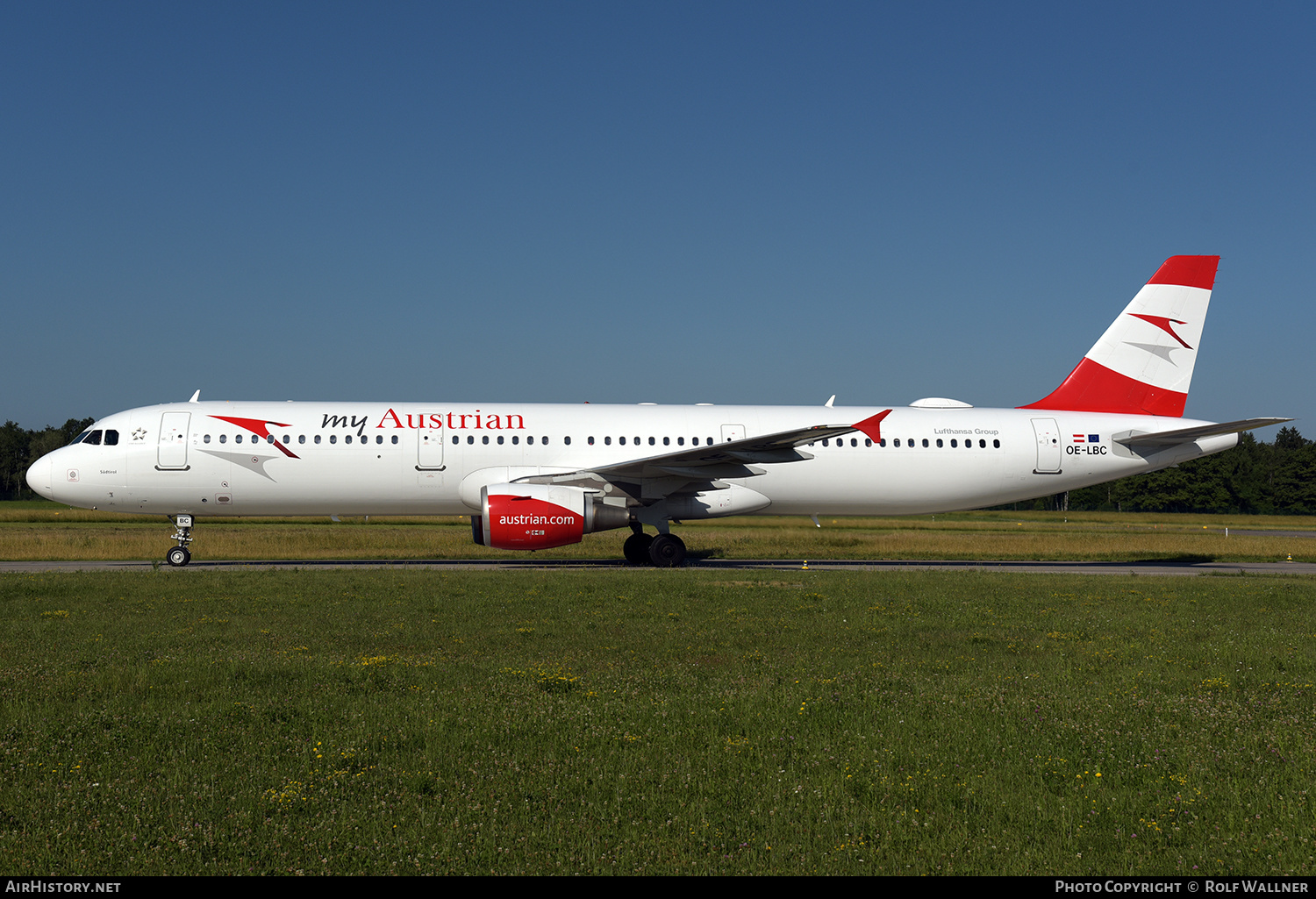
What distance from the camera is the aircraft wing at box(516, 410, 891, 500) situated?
2049cm

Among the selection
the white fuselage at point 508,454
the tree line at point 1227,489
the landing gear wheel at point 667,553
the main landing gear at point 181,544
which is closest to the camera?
the main landing gear at point 181,544

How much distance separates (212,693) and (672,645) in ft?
15.4

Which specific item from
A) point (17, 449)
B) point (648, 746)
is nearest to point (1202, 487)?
point (648, 746)

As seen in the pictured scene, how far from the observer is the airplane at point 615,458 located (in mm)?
21125

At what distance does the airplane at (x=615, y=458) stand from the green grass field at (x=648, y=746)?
364 inches

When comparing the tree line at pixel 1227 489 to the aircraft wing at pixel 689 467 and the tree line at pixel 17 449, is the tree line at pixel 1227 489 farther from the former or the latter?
the tree line at pixel 17 449

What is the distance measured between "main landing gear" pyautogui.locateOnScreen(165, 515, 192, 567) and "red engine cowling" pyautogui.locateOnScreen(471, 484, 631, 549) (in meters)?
6.72

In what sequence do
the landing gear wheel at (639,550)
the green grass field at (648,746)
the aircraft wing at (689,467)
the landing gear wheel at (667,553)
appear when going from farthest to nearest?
the landing gear wheel at (639,550)
the landing gear wheel at (667,553)
the aircraft wing at (689,467)
the green grass field at (648,746)

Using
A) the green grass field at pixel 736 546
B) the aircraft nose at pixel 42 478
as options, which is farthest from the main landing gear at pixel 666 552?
the aircraft nose at pixel 42 478

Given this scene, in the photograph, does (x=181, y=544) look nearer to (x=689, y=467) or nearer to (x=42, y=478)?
(x=42, y=478)

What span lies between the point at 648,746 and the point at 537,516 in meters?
14.0

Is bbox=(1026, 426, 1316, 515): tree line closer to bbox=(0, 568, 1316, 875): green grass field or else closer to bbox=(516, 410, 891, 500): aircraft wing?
bbox=(516, 410, 891, 500): aircraft wing
